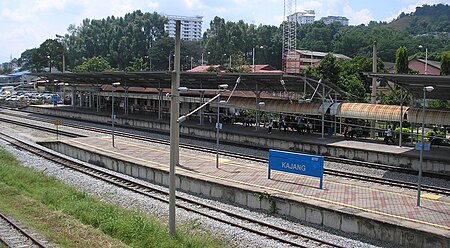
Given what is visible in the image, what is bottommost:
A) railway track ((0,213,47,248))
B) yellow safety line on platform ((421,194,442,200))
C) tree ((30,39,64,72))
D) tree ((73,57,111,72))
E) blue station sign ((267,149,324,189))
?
railway track ((0,213,47,248))

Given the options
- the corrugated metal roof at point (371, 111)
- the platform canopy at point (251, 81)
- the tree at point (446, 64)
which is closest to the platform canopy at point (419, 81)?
the corrugated metal roof at point (371, 111)

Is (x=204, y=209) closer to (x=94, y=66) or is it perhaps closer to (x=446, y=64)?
(x=446, y=64)

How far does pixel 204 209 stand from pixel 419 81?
1283 cm

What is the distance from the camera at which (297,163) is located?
19.6m

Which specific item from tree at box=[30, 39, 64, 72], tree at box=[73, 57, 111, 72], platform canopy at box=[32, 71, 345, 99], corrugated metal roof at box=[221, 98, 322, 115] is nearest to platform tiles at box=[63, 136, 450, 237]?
platform canopy at box=[32, 71, 345, 99]

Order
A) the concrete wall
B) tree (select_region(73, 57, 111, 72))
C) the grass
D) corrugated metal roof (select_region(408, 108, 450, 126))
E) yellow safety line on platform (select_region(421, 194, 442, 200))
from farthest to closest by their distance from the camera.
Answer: tree (select_region(73, 57, 111, 72)), corrugated metal roof (select_region(408, 108, 450, 126)), the concrete wall, yellow safety line on platform (select_region(421, 194, 442, 200)), the grass

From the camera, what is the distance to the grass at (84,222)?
42.1 ft

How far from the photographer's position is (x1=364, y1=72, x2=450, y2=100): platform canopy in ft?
71.4

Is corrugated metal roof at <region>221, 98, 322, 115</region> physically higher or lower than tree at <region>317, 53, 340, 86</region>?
lower

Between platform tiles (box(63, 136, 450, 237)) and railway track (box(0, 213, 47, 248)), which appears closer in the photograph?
railway track (box(0, 213, 47, 248))

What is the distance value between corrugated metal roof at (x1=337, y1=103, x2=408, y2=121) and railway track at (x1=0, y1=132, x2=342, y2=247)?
15.3 m

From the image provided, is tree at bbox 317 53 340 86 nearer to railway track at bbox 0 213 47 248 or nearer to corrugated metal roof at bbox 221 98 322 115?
corrugated metal roof at bbox 221 98 322 115

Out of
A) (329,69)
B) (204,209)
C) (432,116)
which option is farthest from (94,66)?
(204,209)

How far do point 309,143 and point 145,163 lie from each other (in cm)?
1100
